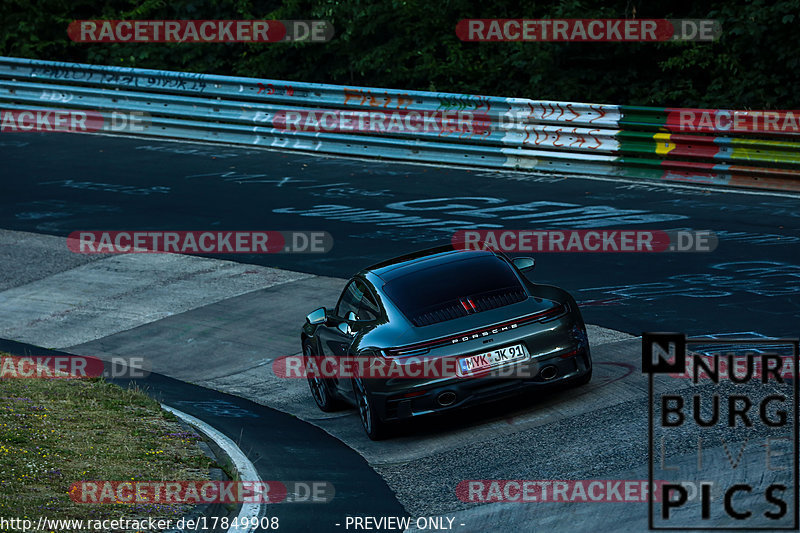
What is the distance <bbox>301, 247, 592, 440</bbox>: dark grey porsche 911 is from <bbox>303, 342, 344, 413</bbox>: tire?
1.74ft

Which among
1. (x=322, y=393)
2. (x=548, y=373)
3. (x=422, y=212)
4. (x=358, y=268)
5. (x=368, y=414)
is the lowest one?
(x=322, y=393)

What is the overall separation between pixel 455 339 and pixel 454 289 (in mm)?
672

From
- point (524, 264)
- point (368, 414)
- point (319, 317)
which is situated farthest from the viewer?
point (319, 317)

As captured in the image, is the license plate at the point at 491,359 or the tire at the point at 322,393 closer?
the license plate at the point at 491,359

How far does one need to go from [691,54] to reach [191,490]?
16.9 metres

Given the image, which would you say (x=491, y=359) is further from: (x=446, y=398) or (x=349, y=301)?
(x=349, y=301)

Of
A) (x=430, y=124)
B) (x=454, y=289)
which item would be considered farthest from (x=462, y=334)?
(x=430, y=124)

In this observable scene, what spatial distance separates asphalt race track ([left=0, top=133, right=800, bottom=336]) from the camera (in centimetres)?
1362

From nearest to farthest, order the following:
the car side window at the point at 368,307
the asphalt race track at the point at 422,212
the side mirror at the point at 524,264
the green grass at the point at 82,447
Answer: the green grass at the point at 82,447 < the car side window at the point at 368,307 < the side mirror at the point at 524,264 < the asphalt race track at the point at 422,212

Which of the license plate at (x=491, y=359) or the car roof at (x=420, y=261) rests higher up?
the car roof at (x=420, y=261)

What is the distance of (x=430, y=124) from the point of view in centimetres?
2266

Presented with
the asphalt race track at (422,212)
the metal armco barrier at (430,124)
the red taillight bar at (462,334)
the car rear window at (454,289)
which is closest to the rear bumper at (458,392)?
the red taillight bar at (462,334)

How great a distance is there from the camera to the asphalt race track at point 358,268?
892 cm

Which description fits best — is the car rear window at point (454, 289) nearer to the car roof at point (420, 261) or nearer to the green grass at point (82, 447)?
the car roof at point (420, 261)
